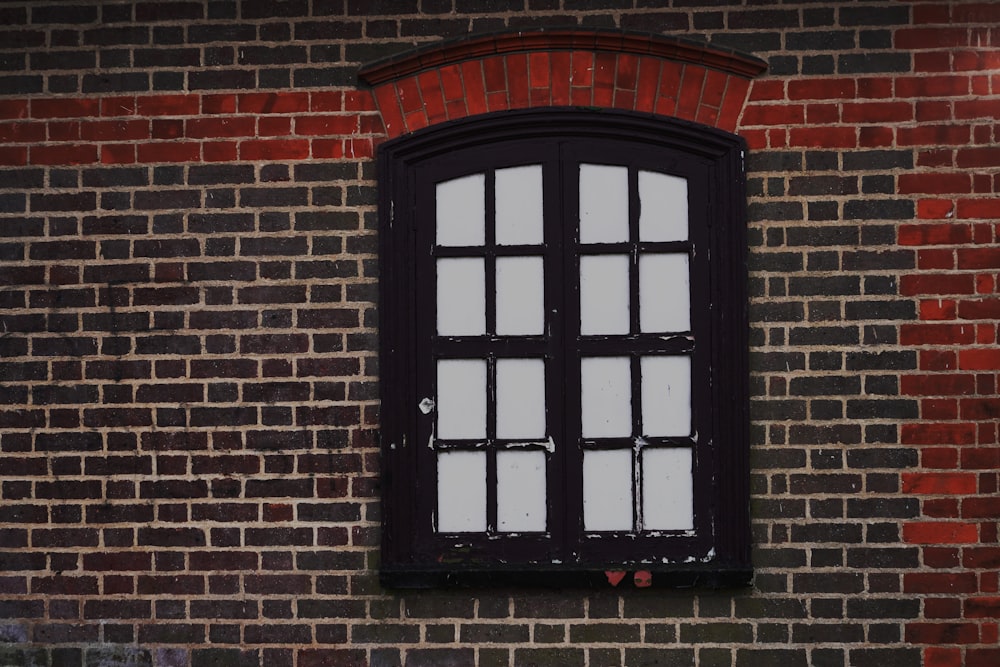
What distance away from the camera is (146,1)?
153 inches

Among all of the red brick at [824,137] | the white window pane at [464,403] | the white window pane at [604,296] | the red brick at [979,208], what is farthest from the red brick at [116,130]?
the red brick at [979,208]

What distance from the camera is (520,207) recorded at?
12.6 ft

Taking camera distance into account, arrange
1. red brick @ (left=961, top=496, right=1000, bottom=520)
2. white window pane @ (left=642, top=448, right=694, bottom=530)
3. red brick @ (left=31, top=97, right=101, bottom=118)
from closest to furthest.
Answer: red brick @ (left=961, top=496, right=1000, bottom=520)
white window pane @ (left=642, top=448, right=694, bottom=530)
red brick @ (left=31, top=97, right=101, bottom=118)

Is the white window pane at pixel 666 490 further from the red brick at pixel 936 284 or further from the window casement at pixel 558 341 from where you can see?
the red brick at pixel 936 284

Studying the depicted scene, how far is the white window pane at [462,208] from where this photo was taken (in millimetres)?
3838

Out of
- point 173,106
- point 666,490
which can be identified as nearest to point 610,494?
point 666,490

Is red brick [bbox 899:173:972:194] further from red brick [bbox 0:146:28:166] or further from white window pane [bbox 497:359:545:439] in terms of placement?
red brick [bbox 0:146:28:166]

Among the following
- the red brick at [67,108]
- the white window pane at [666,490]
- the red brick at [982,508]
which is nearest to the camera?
the red brick at [982,508]

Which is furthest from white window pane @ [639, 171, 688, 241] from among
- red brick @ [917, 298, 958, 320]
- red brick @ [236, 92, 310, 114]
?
red brick @ [236, 92, 310, 114]

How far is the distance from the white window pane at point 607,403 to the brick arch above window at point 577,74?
1143 mm

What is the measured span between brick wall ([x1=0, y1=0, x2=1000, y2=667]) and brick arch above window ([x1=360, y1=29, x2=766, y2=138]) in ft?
0.34

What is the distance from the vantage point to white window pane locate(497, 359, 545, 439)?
380 cm

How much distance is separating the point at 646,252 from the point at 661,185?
301 mm

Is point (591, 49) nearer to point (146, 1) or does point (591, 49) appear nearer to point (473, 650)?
point (146, 1)
